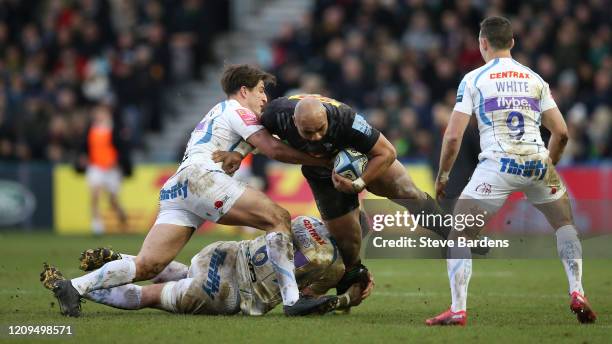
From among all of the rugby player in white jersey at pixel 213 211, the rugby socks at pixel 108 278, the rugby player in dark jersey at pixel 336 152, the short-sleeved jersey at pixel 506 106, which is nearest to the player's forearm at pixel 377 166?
the rugby player in dark jersey at pixel 336 152

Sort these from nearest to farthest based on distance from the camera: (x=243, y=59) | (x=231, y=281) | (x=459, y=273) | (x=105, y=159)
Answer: (x=459, y=273) → (x=231, y=281) → (x=105, y=159) → (x=243, y=59)

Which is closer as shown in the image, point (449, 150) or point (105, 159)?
point (449, 150)

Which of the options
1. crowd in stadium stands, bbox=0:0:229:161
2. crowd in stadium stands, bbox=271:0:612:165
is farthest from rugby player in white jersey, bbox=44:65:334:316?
crowd in stadium stands, bbox=0:0:229:161

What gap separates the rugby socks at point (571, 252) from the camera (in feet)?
29.0

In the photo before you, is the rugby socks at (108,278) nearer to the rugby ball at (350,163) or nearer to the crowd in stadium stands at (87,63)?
the rugby ball at (350,163)

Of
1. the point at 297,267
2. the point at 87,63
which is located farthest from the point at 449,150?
the point at 87,63

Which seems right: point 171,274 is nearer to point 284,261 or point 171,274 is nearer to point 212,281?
point 212,281

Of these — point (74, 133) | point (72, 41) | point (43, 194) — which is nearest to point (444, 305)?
point (43, 194)

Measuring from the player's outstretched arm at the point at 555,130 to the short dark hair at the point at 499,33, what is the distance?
2.09ft

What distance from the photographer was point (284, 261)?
9227mm

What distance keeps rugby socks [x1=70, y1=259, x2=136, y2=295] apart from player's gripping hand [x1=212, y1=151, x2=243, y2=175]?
1.16 meters

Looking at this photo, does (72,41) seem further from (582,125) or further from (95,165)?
(582,125)

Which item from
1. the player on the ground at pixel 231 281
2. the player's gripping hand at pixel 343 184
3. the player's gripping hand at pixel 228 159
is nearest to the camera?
the player's gripping hand at pixel 343 184

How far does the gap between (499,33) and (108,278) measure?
12.3ft
